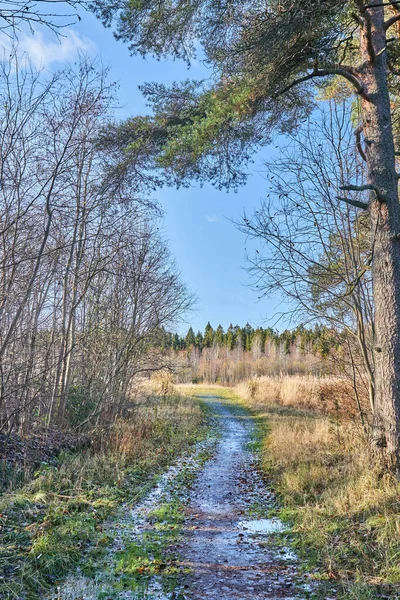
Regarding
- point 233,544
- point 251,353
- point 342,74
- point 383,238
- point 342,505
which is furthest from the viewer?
point 251,353

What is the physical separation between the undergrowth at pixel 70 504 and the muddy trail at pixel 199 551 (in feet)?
0.86

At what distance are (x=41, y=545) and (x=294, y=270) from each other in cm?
622

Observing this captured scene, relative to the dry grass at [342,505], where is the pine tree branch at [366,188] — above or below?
above

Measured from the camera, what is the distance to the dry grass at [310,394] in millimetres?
10125

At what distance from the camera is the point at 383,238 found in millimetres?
6891

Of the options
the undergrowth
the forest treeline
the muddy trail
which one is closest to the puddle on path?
the muddy trail

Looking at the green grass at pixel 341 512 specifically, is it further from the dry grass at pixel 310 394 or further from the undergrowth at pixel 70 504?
the undergrowth at pixel 70 504

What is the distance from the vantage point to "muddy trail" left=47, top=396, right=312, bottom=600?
164 inches

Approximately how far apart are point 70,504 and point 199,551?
77.6 inches

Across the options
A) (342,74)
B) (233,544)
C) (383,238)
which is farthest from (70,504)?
(342,74)

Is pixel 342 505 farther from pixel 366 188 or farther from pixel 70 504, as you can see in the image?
pixel 366 188

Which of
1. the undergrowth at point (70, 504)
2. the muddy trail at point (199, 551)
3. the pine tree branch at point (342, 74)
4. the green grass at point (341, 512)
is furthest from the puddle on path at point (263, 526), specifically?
the pine tree branch at point (342, 74)

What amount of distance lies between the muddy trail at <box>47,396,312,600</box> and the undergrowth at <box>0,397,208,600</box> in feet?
0.86

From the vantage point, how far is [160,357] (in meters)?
14.8
